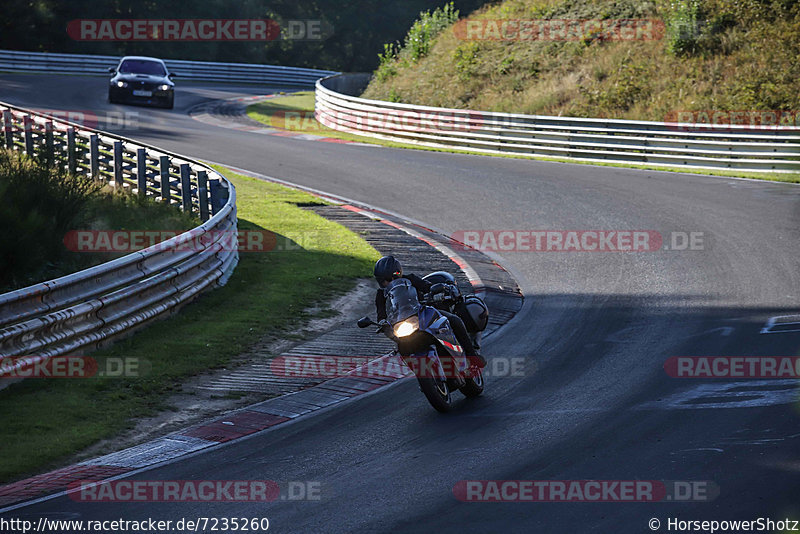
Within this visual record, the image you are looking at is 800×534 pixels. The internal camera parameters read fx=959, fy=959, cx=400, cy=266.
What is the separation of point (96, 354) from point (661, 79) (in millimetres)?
23679

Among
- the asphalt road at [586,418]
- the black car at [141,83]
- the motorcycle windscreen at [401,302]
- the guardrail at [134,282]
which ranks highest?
the black car at [141,83]

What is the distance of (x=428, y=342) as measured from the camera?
8.27 m

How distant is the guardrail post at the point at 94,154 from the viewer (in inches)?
747

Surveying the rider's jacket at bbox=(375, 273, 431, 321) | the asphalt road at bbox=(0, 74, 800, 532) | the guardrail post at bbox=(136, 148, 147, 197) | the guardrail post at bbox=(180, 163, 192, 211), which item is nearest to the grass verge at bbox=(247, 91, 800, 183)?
the asphalt road at bbox=(0, 74, 800, 532)

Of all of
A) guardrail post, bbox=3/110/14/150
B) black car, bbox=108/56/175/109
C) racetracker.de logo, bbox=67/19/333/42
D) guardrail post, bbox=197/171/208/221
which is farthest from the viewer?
racetracker.de logo, bbox=67/19/333/42

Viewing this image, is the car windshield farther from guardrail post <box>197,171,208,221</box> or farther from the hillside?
guardrail post <box>197,171,208,221</box>

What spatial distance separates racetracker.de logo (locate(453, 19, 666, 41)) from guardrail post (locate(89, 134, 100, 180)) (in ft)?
64.6

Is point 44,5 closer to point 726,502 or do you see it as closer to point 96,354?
point 96,354

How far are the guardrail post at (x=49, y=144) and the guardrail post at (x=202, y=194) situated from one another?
7.70 ft

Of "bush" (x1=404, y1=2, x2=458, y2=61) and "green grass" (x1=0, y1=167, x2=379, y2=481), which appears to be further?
"bush" (x1=404, y1=2, x2=458, y2=61)

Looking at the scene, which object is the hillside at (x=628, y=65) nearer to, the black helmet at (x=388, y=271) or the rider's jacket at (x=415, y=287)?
the rider's jacket at (x=415, y=287)

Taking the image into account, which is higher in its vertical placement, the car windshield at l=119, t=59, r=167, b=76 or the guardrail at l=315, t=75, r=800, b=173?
the car windshield at l=119, t=59, r=167, b=76

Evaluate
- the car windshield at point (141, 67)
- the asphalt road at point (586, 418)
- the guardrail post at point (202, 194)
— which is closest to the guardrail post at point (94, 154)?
the guardrail post at point (202, 194)

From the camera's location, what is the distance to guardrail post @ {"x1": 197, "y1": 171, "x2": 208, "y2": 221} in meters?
15.2
